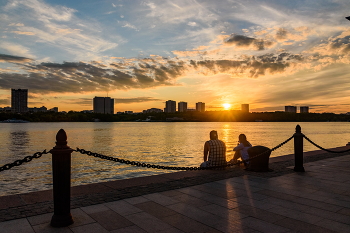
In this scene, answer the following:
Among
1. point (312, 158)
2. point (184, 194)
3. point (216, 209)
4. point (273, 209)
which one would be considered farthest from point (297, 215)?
point (312, 158)

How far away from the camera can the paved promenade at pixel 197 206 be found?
4.61 metres

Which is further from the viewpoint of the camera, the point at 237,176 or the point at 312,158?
the point at 312,158

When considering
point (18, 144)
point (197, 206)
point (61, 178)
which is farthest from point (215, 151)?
point (18, 144)

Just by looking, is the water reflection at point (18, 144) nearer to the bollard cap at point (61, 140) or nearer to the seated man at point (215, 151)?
the seated man at point (215, 151)

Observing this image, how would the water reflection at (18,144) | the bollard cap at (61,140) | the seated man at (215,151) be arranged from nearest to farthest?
the bollard cap at (61,140) → the seated man at (215,151) → the water reflection at (18,144)

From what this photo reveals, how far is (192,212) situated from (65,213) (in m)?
2.34

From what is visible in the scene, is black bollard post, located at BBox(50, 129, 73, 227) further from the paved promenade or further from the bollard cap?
the paved promenade

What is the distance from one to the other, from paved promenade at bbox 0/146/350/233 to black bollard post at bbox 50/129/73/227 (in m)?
0.23

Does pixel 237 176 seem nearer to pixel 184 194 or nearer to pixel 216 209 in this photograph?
pixel 184 194

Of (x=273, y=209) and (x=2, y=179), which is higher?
(x=273, y=209)

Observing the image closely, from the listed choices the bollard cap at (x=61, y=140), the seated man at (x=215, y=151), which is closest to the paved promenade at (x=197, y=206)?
the seated man at (x=215, y=151)

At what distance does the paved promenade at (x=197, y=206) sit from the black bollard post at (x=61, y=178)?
0.77ft

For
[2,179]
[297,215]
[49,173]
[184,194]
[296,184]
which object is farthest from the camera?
[49,173]

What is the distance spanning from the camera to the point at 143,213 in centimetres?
523
